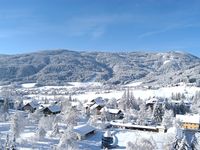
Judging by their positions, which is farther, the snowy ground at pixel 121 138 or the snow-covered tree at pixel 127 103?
the snow-covered tree at pixel 127 103

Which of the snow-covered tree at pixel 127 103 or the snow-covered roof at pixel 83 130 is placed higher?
the snow-covered tree at pixel 127 103

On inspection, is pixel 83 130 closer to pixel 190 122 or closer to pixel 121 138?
pixel 121 138

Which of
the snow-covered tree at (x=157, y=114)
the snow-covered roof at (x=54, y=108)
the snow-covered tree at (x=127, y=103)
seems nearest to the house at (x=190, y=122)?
the snow-covered tree at (x=157, y=114)

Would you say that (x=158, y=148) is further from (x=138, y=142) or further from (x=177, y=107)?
(x=177, y=107)

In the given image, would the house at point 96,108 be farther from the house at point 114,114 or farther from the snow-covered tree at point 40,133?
the snow-covered tree at point 40,133

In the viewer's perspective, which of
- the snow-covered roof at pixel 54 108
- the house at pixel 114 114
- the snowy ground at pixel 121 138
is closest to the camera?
the snowy ground at pixel 121 138

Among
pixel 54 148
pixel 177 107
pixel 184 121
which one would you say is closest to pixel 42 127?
pixel 54 148

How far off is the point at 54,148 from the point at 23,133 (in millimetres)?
23696

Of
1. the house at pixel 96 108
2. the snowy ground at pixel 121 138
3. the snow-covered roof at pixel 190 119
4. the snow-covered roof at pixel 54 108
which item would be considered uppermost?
the snow-covered roof at pixel 54 108

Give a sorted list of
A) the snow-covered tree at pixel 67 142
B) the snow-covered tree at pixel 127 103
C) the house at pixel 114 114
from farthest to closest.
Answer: the snow-covered tree at pixel 127 103
the house at pixel 114 114
the snow-covered tree at pixel 67 142

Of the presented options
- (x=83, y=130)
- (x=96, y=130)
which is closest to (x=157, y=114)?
(x=96, y=130)

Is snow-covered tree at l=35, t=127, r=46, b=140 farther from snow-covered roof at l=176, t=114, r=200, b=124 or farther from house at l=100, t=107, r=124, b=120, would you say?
snow-covered roof at l=176, t=114, r=200, b=124

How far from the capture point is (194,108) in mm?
162250

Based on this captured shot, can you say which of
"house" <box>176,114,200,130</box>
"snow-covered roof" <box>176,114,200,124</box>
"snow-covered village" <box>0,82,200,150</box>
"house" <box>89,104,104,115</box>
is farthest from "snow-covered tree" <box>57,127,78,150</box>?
"house" <box>89,104,104,115</box>
